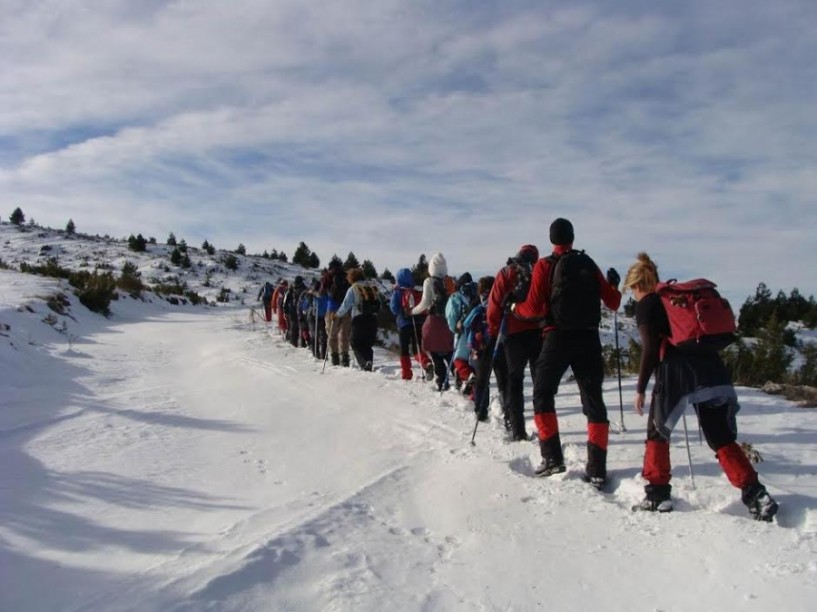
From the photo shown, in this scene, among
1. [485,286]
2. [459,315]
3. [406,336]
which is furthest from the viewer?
[406,336]

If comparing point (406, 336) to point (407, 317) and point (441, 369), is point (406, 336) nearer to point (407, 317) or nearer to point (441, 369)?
point (407, 317)

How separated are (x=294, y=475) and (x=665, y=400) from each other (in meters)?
2.95

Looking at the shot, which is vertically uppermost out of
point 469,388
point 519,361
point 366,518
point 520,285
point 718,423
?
point 520,285

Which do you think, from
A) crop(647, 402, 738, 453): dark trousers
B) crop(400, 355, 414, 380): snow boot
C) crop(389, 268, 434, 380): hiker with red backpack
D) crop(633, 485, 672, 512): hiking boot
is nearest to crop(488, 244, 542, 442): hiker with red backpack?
crop(633, 485, 672, 512): hiking boot

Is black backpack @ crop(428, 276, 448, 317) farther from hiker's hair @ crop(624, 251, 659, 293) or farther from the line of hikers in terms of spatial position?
hiker's hair @ crop(624, 251, 659, 293)

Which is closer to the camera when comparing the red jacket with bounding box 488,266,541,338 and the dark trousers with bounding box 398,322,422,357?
the red jacket with bounding box 488,266,541,338

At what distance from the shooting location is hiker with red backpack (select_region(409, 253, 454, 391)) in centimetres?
881

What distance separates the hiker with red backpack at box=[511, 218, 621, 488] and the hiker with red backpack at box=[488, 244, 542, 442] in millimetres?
718

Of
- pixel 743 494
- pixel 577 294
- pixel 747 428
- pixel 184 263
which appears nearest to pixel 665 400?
pixel 743 494

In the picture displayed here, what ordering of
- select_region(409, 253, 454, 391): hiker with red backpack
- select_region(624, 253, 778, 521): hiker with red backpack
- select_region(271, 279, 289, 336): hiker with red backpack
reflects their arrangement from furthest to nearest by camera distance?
select_region(271, 279, 289, 336): hiker with red backpack, select_region(409, 253, 454, 391): hiker with red backpack, select_region(624, 253, 778, 521): hiker with red backpack

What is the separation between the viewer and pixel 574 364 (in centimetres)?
507

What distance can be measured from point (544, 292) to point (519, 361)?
118 cm

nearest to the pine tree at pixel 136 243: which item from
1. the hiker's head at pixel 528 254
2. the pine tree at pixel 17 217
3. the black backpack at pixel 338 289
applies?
the pine tree at pixel 17 217

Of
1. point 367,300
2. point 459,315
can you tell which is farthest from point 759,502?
point 367,300
